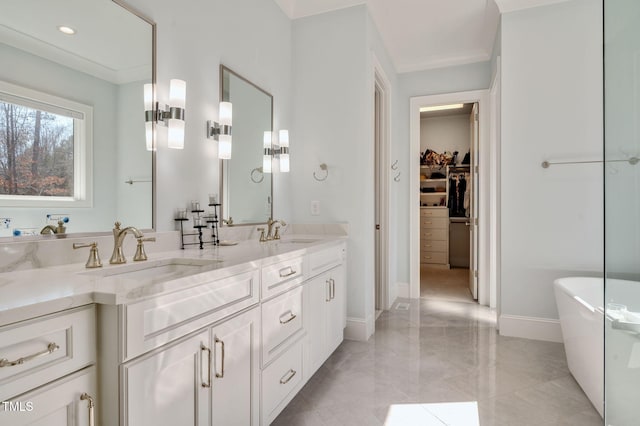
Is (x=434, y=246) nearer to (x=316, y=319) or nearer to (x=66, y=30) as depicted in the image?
(x=316, y=319)

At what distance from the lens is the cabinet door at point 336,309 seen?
2453 mm

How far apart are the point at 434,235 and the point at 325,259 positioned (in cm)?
470

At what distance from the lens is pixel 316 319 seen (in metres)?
2.21

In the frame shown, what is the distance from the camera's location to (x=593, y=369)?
1.97 meters

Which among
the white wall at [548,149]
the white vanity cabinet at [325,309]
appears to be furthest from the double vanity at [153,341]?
the white wall at [548,149]

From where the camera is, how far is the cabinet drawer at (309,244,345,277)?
218 cm

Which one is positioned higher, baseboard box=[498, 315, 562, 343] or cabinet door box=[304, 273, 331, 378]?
cabinet door box=[304, 273, 331, 378]

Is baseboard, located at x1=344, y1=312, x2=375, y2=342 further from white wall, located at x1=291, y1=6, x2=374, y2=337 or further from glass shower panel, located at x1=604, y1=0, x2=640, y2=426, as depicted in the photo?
glass shower panel, located at x1=604, y1=0, x2=640, y2=426

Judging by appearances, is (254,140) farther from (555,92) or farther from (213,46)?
(555,92)

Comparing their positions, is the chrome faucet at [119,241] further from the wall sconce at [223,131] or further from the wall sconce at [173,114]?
the wall sconce at [223,131]

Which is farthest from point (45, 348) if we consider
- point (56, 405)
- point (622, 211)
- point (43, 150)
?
point (622, 211)

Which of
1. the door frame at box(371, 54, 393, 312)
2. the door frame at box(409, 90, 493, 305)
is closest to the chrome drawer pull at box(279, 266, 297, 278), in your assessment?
the door frame at box(371, 54, 393, 312)

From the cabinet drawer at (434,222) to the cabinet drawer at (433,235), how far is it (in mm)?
74

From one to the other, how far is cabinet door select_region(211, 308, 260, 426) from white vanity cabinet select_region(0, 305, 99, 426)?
0.43 metres
